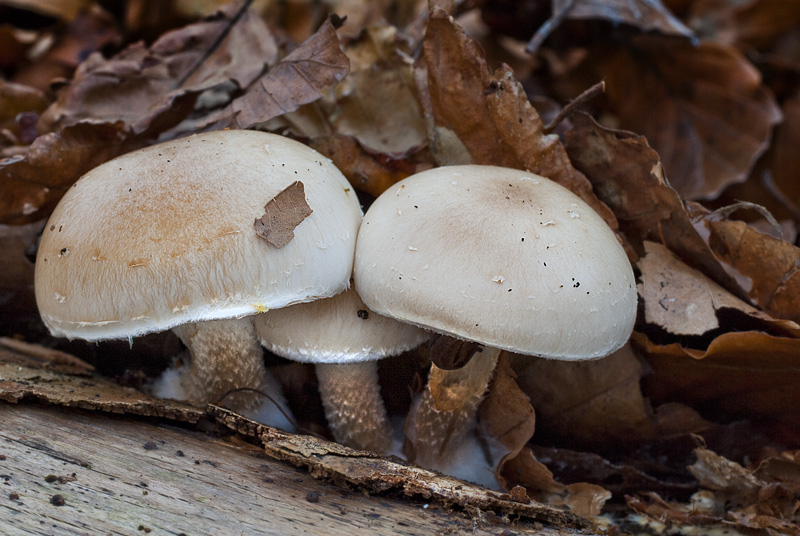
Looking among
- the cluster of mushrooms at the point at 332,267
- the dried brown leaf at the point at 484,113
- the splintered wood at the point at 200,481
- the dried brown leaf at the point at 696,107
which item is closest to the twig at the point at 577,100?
the dried brown leaf at the point at 484,113

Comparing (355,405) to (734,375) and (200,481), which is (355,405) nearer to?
(200,481)

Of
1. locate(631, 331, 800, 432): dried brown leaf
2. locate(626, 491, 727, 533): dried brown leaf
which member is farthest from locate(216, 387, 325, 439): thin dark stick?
locate(631, 331, 800, 432): dried brown leaf

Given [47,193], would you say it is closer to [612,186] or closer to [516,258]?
[516,258]

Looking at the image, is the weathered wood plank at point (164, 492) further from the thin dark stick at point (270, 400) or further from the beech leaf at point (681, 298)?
the beech leaf at point (681, 298)

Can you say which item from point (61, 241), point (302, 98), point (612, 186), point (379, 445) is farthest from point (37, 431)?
point (612, 186)

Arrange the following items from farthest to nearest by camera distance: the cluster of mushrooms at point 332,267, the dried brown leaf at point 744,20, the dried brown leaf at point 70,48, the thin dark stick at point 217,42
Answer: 1. the dried brown leaf at point 744,20
2. the dried brown leaf at point 70,48
3. the thin dark stick at point 217,42
4. the cluster of mushrooms at point 332,267
